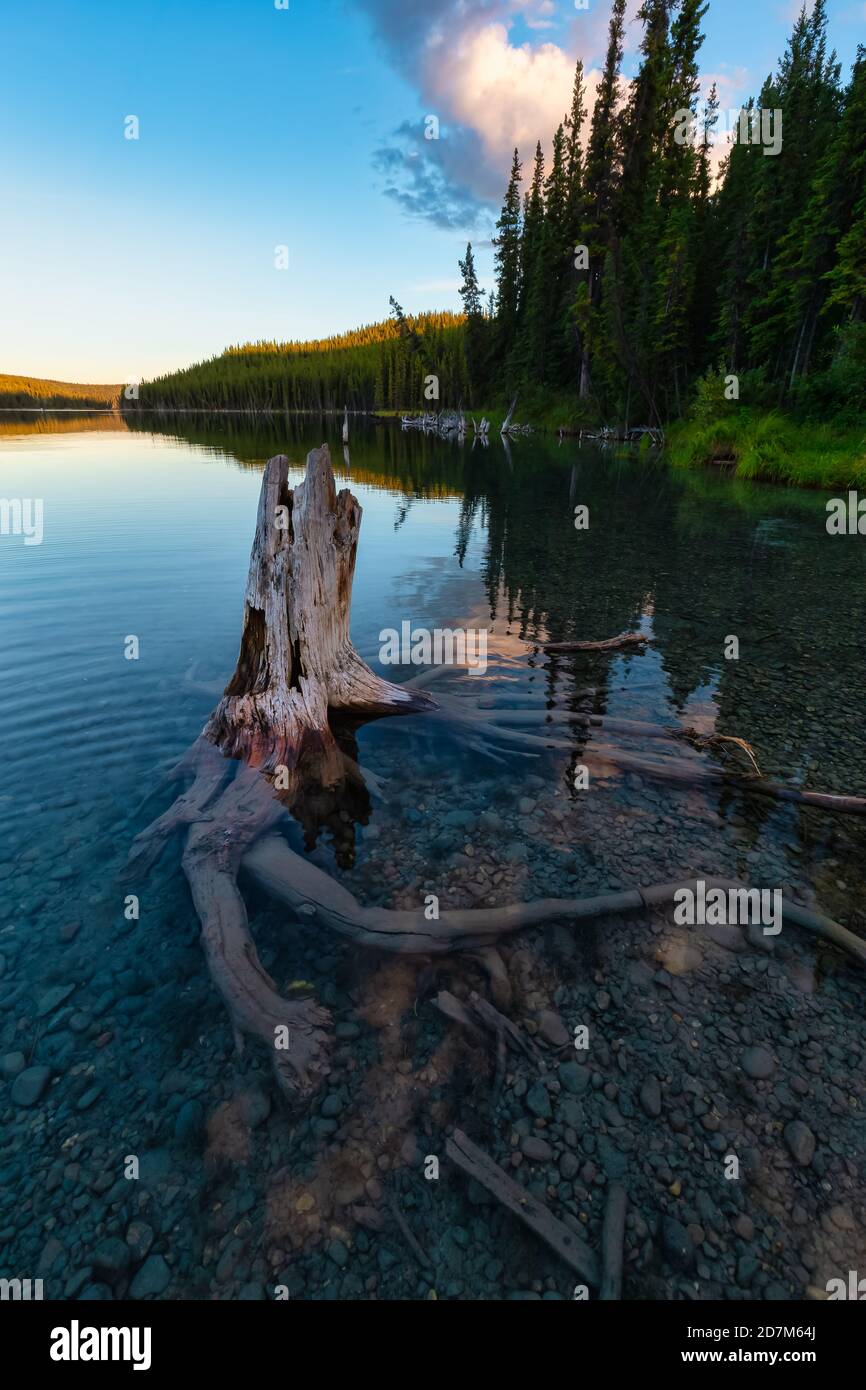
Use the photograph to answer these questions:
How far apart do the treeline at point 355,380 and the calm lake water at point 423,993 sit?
9148cm

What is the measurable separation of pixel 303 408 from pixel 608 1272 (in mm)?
200040

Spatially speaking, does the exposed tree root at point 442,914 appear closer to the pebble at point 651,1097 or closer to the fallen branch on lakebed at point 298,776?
the fallen branch on lakebed at point 298,776

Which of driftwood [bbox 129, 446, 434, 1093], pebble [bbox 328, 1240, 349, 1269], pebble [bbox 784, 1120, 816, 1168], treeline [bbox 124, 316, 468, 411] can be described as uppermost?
treeline [bbox 124, 316, 468, 411]

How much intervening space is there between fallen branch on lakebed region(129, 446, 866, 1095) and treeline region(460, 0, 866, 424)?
38.2m

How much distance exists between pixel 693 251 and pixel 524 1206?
64863mm

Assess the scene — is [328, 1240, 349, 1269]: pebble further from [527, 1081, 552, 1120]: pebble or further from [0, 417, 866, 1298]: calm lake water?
[527, 1081, 552, 1120]: pebble

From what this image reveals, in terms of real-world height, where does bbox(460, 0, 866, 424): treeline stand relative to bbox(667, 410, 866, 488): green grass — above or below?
above

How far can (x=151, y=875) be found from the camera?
19.3 ft

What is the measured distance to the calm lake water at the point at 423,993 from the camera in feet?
10.5

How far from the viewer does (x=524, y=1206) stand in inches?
130

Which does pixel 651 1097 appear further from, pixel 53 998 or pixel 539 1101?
pixel 53 998

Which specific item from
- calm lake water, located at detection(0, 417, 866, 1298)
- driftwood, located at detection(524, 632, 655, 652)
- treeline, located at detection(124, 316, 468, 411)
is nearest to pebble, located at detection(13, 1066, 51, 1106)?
calm lake water, located at detection(0, 417, 866, 1298)

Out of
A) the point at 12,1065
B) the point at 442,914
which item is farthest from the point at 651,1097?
the point at 12,1065

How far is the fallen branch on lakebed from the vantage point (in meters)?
4.73
